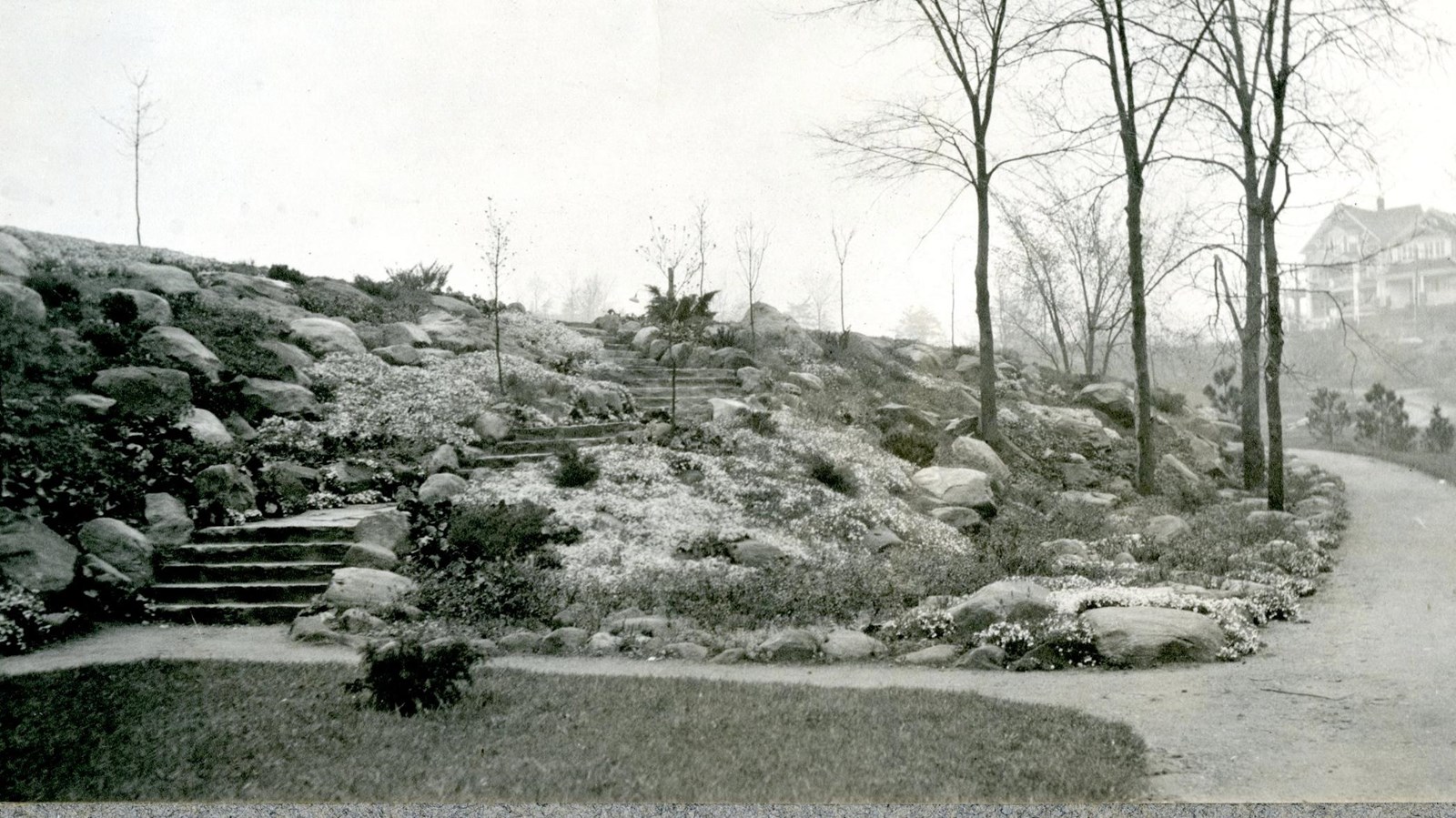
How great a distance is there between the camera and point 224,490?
8164 millimetres

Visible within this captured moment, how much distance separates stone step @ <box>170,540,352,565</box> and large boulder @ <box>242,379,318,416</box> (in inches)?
154

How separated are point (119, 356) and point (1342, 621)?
1266 cm

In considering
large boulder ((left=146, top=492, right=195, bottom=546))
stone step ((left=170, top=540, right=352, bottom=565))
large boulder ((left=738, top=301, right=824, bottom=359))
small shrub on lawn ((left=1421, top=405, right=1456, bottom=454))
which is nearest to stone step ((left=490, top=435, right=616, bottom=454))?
stone step ((left=170, top=540, right=352, bottom=565))

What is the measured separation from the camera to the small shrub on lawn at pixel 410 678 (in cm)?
480

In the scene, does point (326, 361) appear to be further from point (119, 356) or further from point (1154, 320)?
point (1154, 320)

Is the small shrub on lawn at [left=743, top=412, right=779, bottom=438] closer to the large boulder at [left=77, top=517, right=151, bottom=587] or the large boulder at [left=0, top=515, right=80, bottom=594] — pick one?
the large boulder at [left=77, top=517, right=151, bottom=587]

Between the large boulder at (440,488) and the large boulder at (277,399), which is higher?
the large boulder at (277,399)

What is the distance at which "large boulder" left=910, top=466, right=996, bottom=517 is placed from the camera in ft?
37.1

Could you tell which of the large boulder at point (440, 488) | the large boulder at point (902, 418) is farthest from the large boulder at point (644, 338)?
the large boulder at point (440, 488)

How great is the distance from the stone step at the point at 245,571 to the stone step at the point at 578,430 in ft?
14.9

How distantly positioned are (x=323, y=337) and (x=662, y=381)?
537 centimetres

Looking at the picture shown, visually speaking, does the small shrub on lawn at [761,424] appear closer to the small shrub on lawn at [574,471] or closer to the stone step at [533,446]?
the stone step at [533,446]

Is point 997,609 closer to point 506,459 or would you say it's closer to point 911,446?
point 911,446

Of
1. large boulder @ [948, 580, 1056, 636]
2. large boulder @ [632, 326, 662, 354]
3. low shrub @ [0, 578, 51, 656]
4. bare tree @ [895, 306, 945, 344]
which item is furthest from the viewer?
bare tree @ [895, 306, 945, 344]
